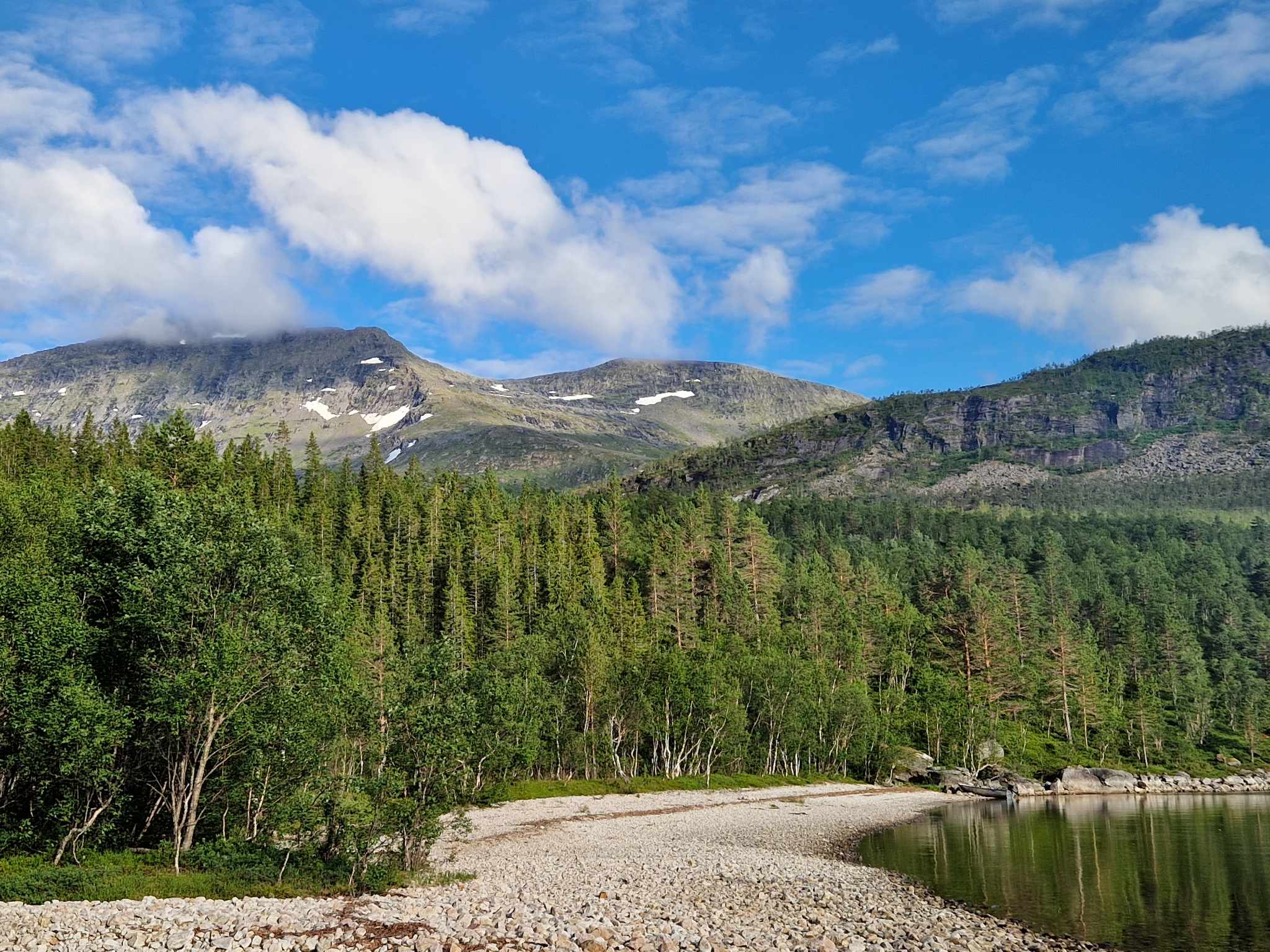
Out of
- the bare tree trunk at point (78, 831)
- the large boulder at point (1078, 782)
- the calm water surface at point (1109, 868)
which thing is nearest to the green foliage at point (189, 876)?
the bare tree trunk at point (78, 831)

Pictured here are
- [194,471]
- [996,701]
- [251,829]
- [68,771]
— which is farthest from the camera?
[996,701]

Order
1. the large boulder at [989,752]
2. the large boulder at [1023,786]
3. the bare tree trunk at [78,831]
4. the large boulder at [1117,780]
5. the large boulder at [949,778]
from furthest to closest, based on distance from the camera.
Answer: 1. the large boulder at [989,752]
2. the large boulder at [1117,780]
3. the large boulder at [949,778]
4. the large boulder at [1023,786]
5. the bare tree trunk at [78,831]

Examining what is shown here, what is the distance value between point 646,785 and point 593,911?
51.2 metres

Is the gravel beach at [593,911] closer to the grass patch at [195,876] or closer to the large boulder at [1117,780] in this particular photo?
the grass patch at [195,876]

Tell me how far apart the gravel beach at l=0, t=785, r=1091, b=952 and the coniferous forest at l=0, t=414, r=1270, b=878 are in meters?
5.02

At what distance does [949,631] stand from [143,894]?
4950 inches

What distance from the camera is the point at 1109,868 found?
151ft

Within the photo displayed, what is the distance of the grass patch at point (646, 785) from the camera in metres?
72.2

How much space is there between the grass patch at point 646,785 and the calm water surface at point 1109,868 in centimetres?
1803

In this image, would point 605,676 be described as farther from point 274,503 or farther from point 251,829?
point 274,503

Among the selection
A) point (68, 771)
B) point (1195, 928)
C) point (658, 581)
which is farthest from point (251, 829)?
point (658, 581)

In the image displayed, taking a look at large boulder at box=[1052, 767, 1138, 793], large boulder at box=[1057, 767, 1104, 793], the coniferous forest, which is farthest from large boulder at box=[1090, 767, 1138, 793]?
the coniferous forest

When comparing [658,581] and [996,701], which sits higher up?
[658,581]

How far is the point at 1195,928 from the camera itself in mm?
33281
